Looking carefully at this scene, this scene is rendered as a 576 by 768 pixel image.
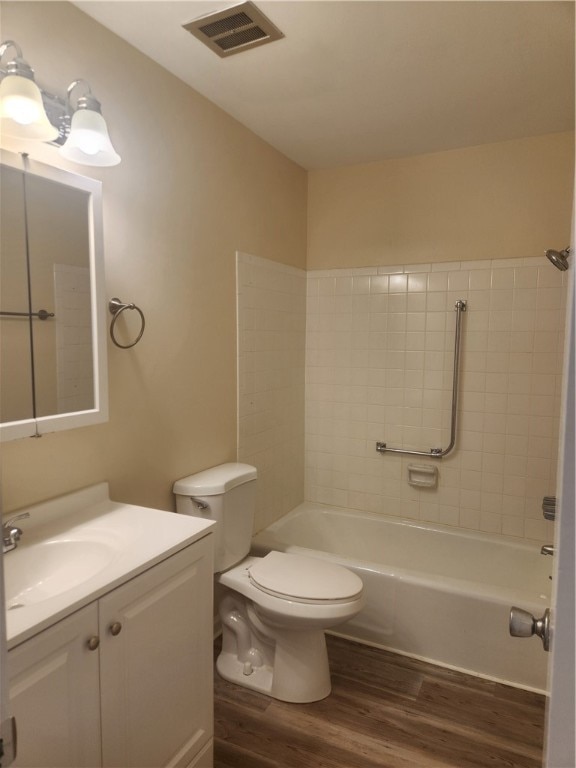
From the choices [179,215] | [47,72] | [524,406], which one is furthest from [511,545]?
[47,72]

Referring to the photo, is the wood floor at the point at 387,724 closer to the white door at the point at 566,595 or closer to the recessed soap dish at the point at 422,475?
the recessed soap dish at the point at 422,475

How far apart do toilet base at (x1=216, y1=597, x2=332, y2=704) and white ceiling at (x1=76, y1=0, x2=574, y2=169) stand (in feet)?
7.24

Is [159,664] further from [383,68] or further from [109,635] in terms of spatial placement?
[383,68]

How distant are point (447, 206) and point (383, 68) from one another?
1.01m

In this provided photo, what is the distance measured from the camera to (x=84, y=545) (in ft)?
4.68

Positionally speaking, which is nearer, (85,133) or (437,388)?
(85,133)

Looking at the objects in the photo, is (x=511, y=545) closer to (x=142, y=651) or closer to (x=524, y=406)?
(x=524, y=406)

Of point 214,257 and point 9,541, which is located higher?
point 214,257

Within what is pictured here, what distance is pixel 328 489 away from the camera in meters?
3.20

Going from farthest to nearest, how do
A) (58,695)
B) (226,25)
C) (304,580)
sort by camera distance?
(304,580), (226,25), (58,695)

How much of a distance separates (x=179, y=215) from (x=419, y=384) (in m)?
1.63

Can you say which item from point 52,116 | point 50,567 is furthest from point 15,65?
point 50,567

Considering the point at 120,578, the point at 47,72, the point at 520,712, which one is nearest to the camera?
the point at 120,578

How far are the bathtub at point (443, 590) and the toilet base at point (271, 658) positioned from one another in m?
0.40
